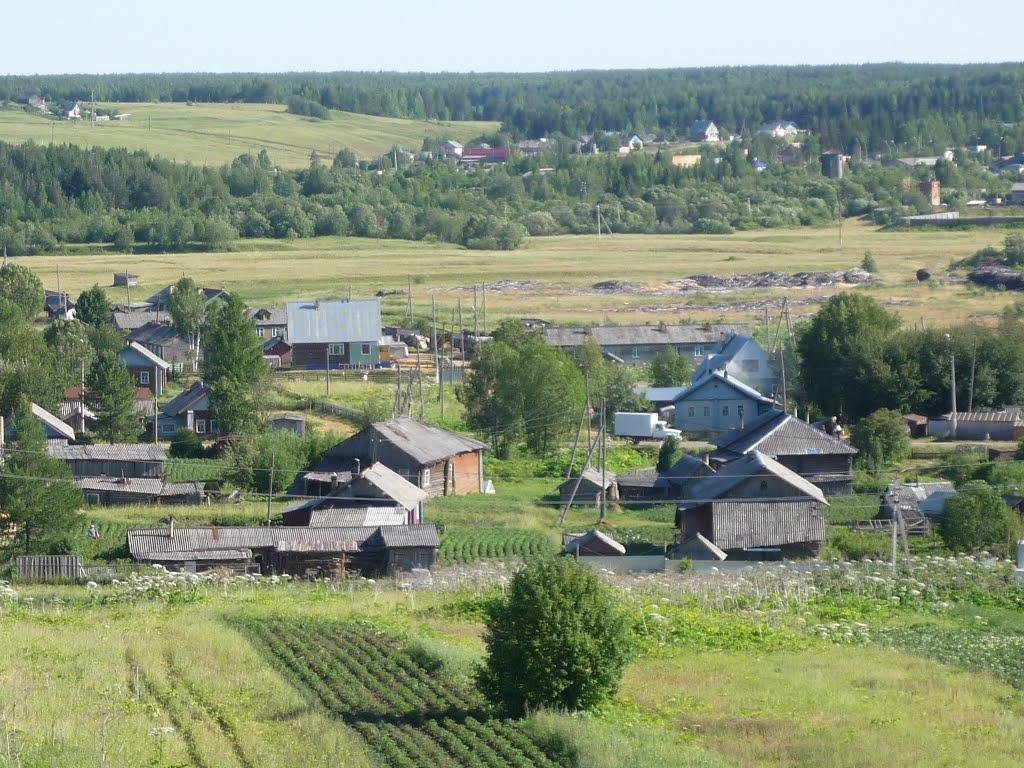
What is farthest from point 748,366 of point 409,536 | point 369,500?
point 409,536

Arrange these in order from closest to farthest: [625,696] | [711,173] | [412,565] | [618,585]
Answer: [625,696] < [618,585] < [412,565] < [711,173]

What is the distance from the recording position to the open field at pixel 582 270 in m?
61.6

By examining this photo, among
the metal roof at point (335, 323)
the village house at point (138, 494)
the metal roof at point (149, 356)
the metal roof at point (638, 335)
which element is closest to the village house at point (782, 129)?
the metal roof at point (638, 335)

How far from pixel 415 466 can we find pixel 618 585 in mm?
9576

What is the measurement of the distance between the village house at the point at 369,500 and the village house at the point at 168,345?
1955 centimetres

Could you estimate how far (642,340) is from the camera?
170 feet

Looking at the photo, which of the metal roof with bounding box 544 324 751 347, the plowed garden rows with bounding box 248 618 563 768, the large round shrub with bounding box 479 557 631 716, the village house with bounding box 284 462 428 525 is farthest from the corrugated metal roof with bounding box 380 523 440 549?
the metal roof with bounding box 544 324 751 347

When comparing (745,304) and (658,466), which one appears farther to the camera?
(745,304)

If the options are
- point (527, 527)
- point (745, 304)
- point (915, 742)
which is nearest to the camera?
point (915, 742)

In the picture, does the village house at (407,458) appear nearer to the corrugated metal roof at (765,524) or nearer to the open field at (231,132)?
the corrugated metal roof at (765,524)

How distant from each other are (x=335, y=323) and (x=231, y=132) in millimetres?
99653

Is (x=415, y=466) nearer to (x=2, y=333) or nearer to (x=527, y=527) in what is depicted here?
(x=527, y=527)

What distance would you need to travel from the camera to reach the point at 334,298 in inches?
2559

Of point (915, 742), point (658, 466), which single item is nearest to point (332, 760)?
point (915, 742)
